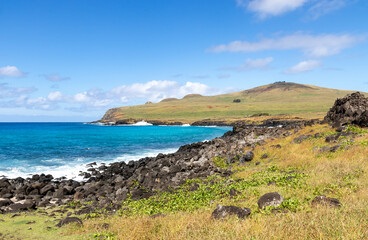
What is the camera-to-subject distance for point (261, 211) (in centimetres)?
1008

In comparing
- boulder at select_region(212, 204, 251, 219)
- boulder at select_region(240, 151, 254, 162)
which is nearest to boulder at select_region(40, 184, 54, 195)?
boulder at select_region(212, 204, 251, 219)

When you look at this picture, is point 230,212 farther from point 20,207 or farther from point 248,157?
point 248,157

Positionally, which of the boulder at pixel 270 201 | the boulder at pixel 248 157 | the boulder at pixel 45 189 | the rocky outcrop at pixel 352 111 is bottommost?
the boulder at pixel 45 189

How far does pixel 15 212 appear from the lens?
15.9 meters

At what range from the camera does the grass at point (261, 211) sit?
25.3 feet

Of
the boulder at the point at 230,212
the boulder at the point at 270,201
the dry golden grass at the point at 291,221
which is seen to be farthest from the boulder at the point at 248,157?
the boulder at the point at 230,212

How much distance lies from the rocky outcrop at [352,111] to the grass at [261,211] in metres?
6.85

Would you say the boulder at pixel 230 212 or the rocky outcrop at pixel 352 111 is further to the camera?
the rocky outcrop at pixel 352 111

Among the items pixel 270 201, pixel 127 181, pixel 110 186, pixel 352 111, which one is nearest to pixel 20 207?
pixel 110 186

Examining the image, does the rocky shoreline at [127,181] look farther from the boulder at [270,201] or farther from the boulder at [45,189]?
→ the boulder at [270,201]

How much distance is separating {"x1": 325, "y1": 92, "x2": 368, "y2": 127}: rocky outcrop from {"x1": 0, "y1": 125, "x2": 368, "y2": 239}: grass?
270 inches

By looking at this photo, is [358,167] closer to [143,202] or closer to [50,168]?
[143,202]

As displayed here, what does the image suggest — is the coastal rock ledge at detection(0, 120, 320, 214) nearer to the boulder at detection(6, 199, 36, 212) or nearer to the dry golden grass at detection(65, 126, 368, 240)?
the boulder at detection(6, 199, 36, 212)

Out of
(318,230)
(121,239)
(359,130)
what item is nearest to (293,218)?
(318,230)
